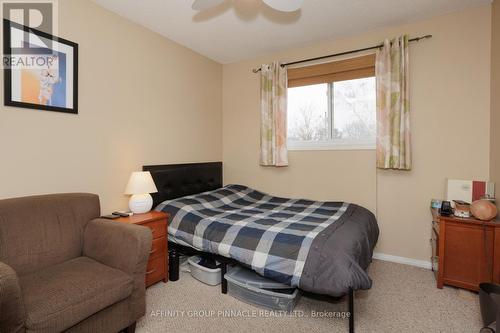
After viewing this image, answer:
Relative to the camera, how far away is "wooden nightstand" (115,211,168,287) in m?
2.31

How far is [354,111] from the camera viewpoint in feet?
10.5

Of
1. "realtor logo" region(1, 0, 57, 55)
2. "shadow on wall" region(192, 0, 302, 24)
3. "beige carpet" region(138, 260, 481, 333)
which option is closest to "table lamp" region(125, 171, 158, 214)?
"beige carpet" region(138, 260, 481, 333)

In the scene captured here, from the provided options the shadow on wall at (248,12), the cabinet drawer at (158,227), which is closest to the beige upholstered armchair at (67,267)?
the cabinet drawer at (158,227)

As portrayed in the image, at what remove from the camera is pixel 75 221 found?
6.49 feet

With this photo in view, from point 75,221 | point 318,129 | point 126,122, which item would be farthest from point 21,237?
point 318,129

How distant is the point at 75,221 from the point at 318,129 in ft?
9.01

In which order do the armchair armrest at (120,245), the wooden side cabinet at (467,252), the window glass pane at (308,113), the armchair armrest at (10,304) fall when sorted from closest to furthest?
1. the armchair armrest at (10,304)
2. the armchair armrest at (120,245)
3. the wooden side cabinet at (467,252)
4. the window glass pane at (308,113)

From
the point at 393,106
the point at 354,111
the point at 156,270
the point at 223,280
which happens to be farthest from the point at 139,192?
the point at 393,106

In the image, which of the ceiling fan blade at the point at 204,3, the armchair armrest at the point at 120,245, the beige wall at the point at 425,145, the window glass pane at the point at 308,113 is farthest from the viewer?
the window glass pane at the point at 308,113

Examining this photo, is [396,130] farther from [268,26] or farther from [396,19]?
[268,26]

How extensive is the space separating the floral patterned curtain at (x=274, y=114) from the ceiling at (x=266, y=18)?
1.20 ft

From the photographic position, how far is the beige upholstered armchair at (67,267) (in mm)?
1281

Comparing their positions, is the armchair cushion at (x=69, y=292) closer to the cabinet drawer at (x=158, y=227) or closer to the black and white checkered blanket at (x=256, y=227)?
the cabinet drawer at (x=158, y=227)

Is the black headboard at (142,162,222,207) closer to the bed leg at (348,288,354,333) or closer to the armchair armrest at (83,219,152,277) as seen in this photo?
the armchair armrest at (83,219,152,277)
